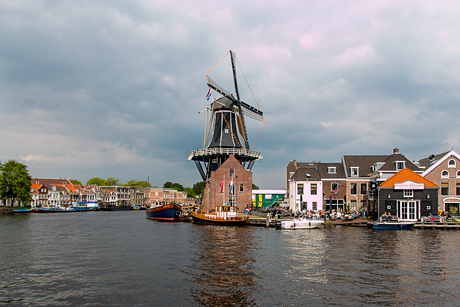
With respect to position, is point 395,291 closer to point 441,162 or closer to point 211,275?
point 211,275

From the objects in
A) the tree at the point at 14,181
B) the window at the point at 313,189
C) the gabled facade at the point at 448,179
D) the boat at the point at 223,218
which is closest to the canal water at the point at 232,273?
the boat at the point at 223,218

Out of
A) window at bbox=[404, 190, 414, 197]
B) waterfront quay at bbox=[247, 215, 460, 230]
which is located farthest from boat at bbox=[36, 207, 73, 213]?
window at bbox=[404, 190, 414, 197]

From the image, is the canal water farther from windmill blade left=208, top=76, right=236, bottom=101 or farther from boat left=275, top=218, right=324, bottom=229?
windmill blade left=208, top=76, right=236, bottom=101

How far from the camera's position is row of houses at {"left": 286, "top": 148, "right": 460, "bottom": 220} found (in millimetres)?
45781

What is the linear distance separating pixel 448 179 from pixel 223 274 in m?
43.6

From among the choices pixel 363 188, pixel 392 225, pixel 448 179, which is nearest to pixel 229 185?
pixel 363 188

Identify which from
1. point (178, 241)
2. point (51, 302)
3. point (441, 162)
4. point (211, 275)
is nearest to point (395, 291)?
point (211, 275)

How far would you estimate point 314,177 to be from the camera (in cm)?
5850

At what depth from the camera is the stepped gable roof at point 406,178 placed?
150 ft

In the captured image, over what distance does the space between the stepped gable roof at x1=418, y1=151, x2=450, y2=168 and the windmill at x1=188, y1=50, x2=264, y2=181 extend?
28.8m

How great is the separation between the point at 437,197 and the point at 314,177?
747 inches

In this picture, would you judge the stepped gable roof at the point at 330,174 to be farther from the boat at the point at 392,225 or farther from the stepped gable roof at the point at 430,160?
the boat at the point at 392,225

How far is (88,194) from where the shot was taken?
140m

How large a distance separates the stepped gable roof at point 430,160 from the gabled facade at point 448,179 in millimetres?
1791
